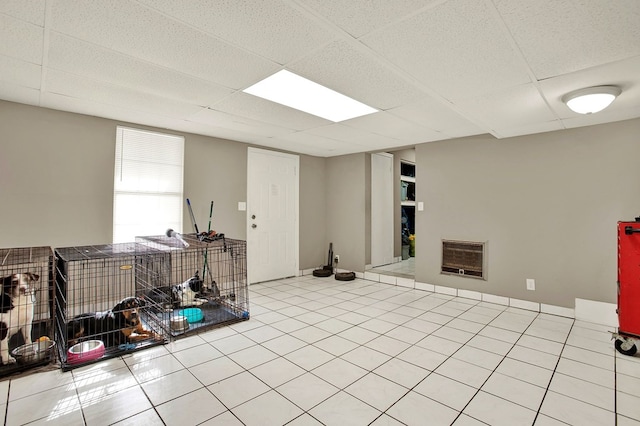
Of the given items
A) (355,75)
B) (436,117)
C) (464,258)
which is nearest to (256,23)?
(355,75)

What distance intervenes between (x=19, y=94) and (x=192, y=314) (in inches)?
106

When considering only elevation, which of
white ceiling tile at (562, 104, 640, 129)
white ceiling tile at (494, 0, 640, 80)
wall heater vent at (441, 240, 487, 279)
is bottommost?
wall heater vent at (441, 240, 487, 279)

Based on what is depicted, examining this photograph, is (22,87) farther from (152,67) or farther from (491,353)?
(491,353)

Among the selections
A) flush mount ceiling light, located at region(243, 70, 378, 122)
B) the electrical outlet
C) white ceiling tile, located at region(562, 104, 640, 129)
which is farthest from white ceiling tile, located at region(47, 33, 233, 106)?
the electrical outlet

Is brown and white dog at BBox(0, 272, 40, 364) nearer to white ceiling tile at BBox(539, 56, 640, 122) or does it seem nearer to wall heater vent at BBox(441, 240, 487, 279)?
white ceiling tile at BBox(539, 56, 640, 122)

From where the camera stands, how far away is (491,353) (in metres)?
2.73

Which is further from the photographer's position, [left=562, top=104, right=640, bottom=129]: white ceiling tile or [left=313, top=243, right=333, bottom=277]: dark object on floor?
[left=313, top=243, right=333, bottom=277]: dark object on floor

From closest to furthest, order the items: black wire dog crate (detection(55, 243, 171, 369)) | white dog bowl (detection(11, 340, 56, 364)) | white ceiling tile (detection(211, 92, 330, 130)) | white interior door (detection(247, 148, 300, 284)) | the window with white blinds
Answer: white dog bowl (detection(11, 340, 56, 364)), black wire dog crate (detection(55, 243, 171, 369)), white ceiling tile (detection(211, 92, 330, 130)), the window with white blinds, white interior door (detection(247, 148, 300, 284))

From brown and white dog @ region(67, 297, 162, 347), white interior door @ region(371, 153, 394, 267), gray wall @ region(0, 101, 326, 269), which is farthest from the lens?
white interior door @ region(371, 153, 394, 267)

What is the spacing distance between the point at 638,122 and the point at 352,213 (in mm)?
3925

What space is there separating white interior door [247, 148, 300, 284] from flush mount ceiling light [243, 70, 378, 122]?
6.78 ft

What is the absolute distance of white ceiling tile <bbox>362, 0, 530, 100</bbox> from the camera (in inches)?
66.8

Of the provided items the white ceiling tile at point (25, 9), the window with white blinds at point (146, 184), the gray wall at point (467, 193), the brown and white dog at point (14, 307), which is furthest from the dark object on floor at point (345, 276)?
the white ceiling tile at point (25, 9)

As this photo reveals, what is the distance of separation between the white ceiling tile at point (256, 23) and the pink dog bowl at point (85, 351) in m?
2.58
